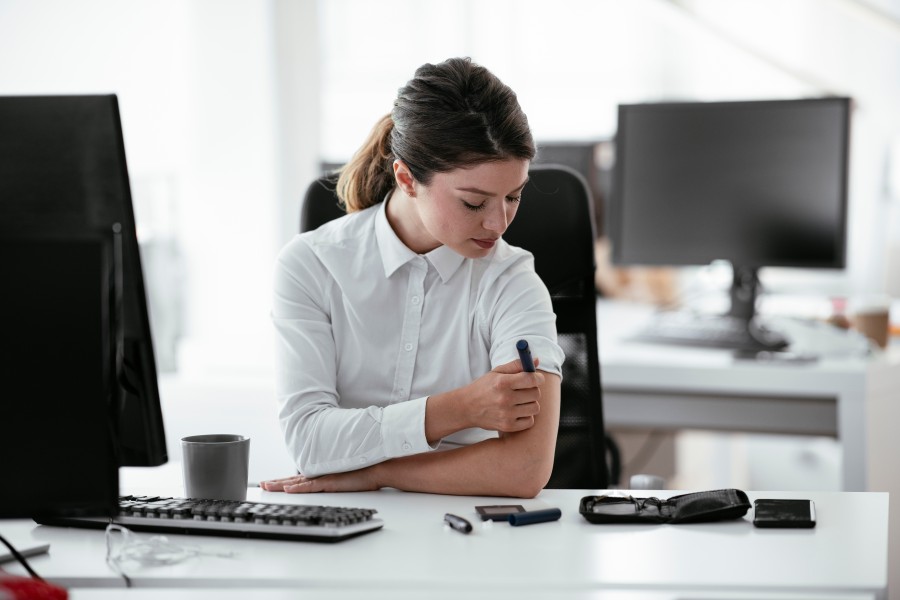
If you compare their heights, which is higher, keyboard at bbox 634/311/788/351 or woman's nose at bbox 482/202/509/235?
woman's nose at bbox 482/202/509/235

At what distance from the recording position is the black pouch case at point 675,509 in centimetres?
121

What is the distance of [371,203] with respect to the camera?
5.71 ft

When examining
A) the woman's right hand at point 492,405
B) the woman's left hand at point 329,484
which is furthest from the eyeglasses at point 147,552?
the woman's right hand at point 492,405

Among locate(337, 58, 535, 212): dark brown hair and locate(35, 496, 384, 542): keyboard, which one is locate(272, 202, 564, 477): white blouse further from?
locate(35, 496, 384, 542): keyboard

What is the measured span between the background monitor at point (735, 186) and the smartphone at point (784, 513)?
1410 mm

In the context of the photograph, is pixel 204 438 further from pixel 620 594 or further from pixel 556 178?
pixel 556 178

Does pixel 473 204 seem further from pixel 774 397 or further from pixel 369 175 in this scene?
pixel 774 397

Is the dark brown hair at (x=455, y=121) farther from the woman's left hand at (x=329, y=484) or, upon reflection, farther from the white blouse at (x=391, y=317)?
the woman's left hand at (x=329, y=484)

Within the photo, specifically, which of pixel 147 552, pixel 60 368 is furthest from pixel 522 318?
pixel 60 368

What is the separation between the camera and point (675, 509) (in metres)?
1.24

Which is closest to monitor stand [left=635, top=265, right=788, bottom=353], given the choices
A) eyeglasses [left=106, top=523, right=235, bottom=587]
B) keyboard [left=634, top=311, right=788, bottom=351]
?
keyboard [left=634, top=311, right=788, bottom=351]

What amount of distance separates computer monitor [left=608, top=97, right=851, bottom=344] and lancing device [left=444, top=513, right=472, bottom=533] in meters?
1.57

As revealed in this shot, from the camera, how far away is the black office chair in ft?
5.92

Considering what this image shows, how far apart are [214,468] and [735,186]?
167 cm
